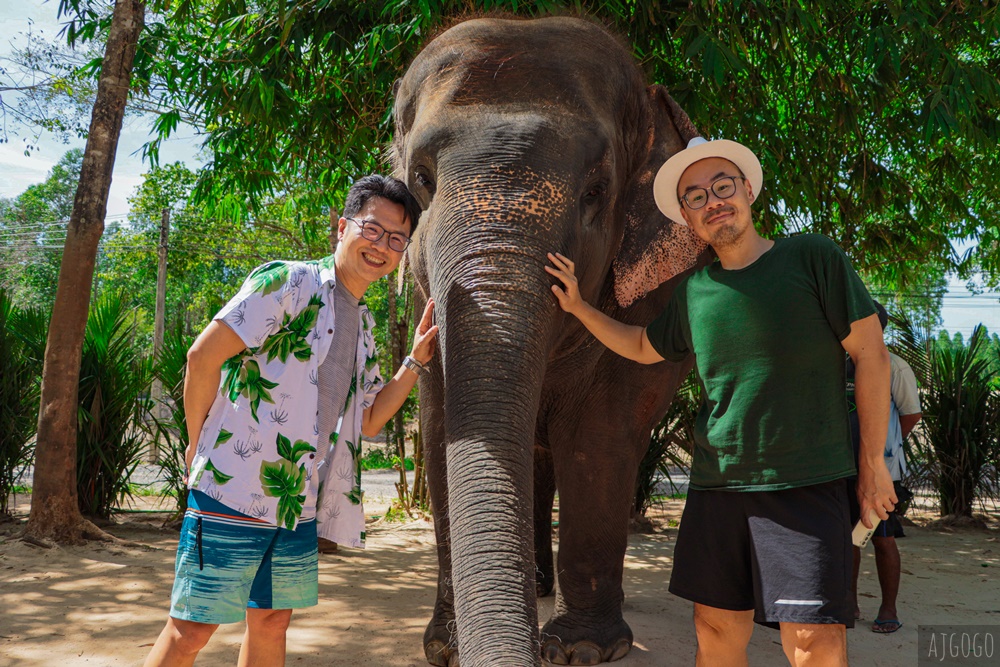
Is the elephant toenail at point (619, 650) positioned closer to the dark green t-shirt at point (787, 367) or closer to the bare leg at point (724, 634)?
the bare leg at point (724, 634)

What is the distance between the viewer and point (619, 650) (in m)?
3.87

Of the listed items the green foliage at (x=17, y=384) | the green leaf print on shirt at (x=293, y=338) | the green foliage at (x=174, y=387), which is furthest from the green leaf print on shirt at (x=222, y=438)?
the green foliage at (x=17, y=384)

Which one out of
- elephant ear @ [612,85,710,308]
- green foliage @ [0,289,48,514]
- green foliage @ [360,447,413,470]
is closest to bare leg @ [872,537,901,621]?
elephant ear @ [612,85,710,308]

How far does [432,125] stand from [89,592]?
3.53m

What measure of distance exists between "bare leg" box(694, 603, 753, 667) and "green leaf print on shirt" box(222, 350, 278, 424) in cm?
153

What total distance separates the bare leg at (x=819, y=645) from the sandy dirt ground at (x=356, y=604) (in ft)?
4.94

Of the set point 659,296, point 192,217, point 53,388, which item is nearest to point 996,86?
point 659,296

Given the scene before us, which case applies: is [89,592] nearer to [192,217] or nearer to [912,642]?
[912,642]

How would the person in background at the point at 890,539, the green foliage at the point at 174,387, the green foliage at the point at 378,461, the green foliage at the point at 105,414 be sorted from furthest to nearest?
the green foliage at the point at 378,461 → the green foliage at the point at 174,387 → the green foliage at the point at 105,414 → the person in background at the point at 890,539

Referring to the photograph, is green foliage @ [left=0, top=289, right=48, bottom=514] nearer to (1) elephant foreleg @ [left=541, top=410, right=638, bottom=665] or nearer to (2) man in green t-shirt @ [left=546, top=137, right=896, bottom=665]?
(1) elephant foreleg @ [left=541, top=410, right=638, bottom=665]

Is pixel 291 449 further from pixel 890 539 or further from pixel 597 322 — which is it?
pixel 890 539

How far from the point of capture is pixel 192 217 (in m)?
28.2

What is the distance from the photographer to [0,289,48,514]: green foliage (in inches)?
287

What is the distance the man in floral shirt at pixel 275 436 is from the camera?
2459 mm
